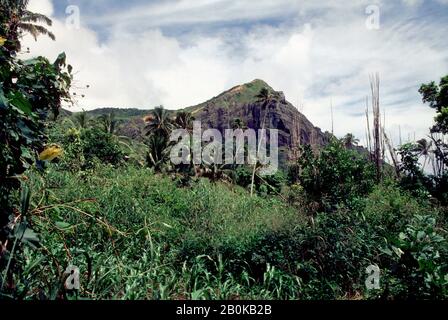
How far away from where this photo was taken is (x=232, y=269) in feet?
16.7

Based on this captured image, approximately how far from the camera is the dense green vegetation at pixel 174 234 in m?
2.54

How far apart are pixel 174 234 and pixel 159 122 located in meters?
27.8

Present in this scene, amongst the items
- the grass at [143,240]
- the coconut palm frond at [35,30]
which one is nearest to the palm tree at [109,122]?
the coconut palm frond at [35,30]

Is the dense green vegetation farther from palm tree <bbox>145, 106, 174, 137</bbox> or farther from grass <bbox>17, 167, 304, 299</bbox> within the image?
palm tree <bbox>145, 106, 174, 137</bbox>

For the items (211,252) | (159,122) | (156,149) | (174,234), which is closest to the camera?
(211,252)

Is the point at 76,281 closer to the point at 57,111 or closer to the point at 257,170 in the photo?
the point at 57,111

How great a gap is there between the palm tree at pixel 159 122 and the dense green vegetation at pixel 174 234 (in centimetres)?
2086

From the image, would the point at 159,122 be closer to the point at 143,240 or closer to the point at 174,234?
the point at 174,234

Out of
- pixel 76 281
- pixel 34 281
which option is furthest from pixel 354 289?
pixel 34 281

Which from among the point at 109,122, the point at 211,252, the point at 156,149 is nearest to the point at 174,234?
the point at 211,252

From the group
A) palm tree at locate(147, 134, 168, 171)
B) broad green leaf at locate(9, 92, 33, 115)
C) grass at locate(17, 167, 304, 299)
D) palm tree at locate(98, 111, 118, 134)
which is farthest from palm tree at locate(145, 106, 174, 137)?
broad green leaf at locate(9, 92, 33, 115)

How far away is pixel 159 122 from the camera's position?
33.0m

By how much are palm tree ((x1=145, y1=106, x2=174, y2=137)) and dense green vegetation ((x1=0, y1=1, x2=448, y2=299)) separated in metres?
20.9
